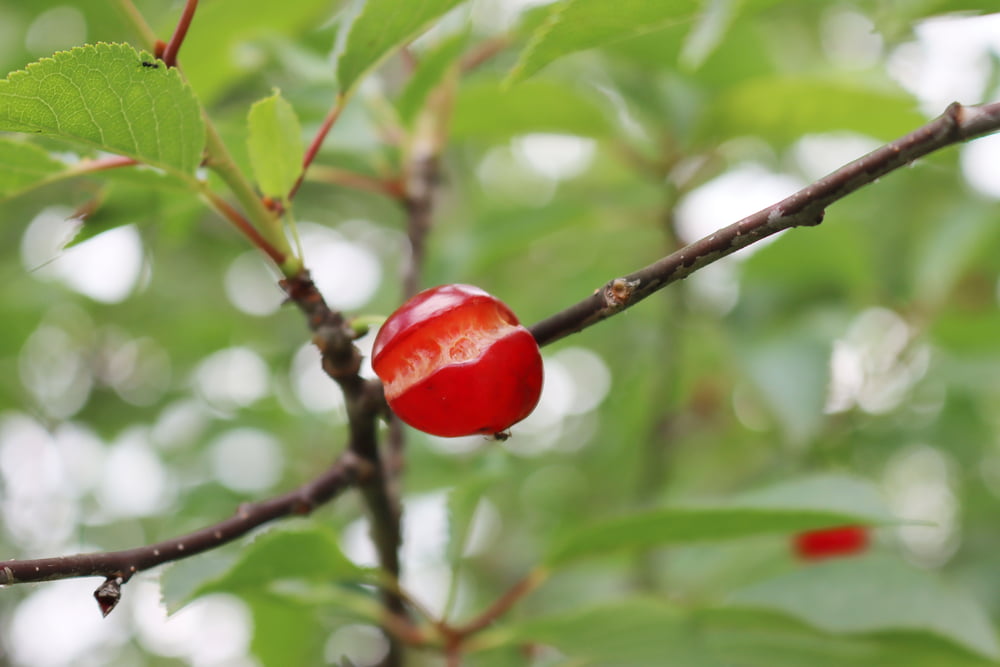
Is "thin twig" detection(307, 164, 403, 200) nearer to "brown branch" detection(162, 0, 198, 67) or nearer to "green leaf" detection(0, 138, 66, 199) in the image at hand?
"green leaf" detection(0, 138, 66, 199)

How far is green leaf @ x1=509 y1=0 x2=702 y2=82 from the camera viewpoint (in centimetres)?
80

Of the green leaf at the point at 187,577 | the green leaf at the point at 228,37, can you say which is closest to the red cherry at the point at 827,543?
the green leaf at the point at 187,577

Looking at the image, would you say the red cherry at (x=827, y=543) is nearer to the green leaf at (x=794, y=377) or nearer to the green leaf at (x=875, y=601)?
the green leaf at (x=794, y=377)

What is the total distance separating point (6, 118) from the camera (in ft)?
2.48

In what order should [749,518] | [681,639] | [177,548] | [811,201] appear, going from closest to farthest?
[811,201]
[177,548]
[749,518]
[681,639]

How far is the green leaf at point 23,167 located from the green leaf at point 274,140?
227 millimetres

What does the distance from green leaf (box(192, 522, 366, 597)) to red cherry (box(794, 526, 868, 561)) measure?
111 cm

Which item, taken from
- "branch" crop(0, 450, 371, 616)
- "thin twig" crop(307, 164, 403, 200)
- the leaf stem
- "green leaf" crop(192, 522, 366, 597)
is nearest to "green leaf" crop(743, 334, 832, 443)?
"thin twig" crop(307, 164, 403, 200)

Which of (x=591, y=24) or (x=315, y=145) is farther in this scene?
(x=315, y=145)

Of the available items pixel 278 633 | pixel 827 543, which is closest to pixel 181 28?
pixel 278 633

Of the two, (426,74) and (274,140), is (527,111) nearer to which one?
(426,74)

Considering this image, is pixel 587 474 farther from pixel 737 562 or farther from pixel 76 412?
pixel 76 412

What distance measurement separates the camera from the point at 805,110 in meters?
1.74

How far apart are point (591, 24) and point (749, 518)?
2.23ft
